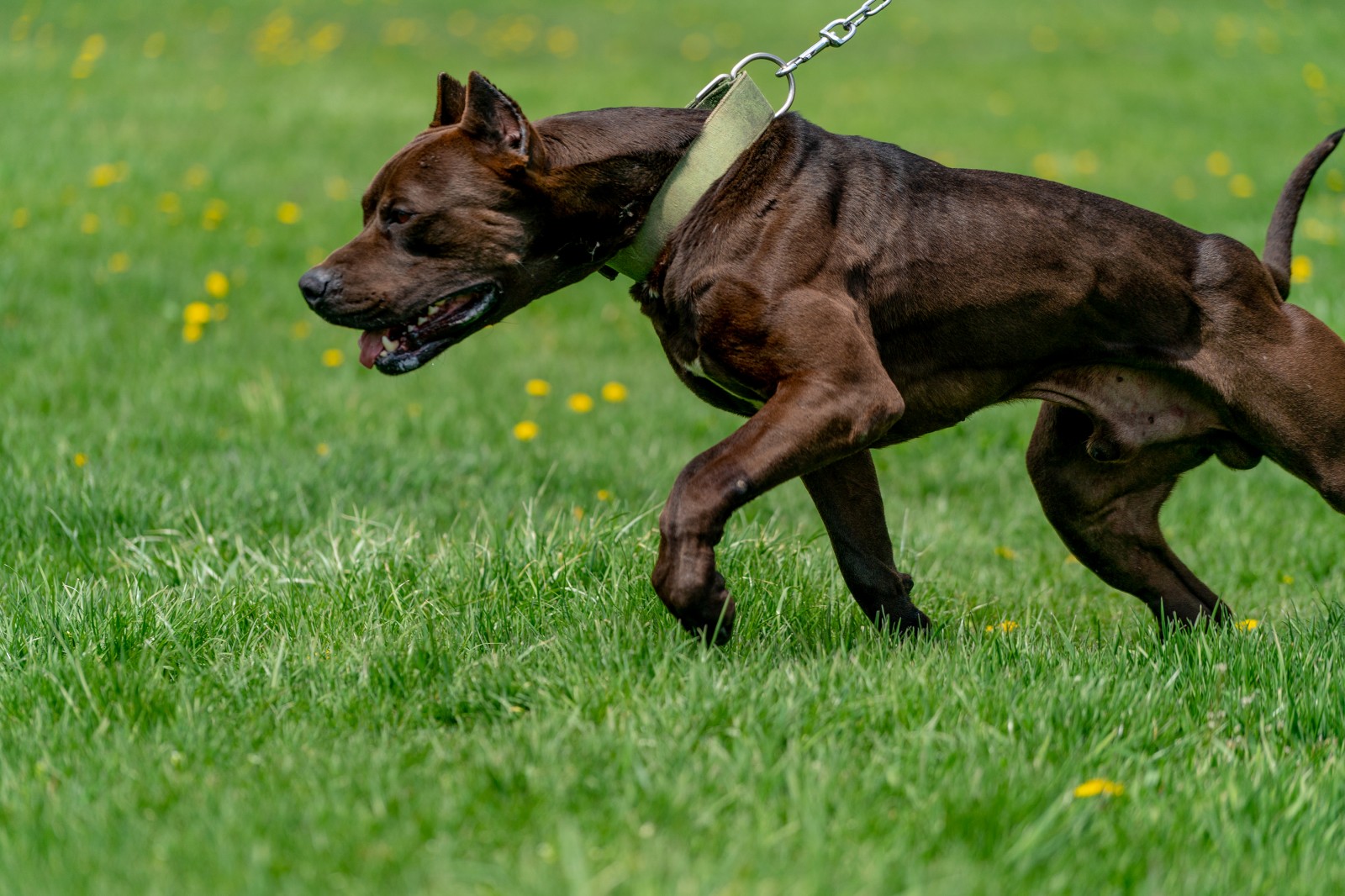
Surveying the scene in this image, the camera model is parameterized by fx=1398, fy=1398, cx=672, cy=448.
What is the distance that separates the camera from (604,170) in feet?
11.9

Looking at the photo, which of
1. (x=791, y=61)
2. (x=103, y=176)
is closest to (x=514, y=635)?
(x=791, y=61)

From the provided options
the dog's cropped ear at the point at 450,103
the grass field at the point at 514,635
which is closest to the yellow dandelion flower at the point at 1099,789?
the grass field at the point at 514,635

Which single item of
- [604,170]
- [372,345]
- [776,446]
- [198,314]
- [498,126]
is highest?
[498,126]

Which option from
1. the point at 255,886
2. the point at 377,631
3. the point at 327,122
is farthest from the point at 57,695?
the point at 327,122

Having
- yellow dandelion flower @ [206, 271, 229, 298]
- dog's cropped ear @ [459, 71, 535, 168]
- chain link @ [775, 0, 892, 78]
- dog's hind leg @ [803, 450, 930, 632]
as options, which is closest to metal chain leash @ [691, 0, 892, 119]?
chain link @ [775, 0, 892, 78]

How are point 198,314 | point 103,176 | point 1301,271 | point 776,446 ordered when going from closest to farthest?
1. point 776,446
2. point 198,314
3. point 1301,271
4. point 103,176

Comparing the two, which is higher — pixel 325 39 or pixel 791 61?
pixel 325 39

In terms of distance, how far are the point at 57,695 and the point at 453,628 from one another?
0.91 metres

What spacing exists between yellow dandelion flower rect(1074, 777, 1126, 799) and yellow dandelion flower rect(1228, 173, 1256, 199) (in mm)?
8423

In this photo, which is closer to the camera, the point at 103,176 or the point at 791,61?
the point at 791,61

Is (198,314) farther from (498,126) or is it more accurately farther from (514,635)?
(514,635)

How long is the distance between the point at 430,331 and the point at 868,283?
1148mm

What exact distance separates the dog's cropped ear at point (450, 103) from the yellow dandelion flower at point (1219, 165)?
27.1ft

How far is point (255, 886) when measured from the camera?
2.16 m
